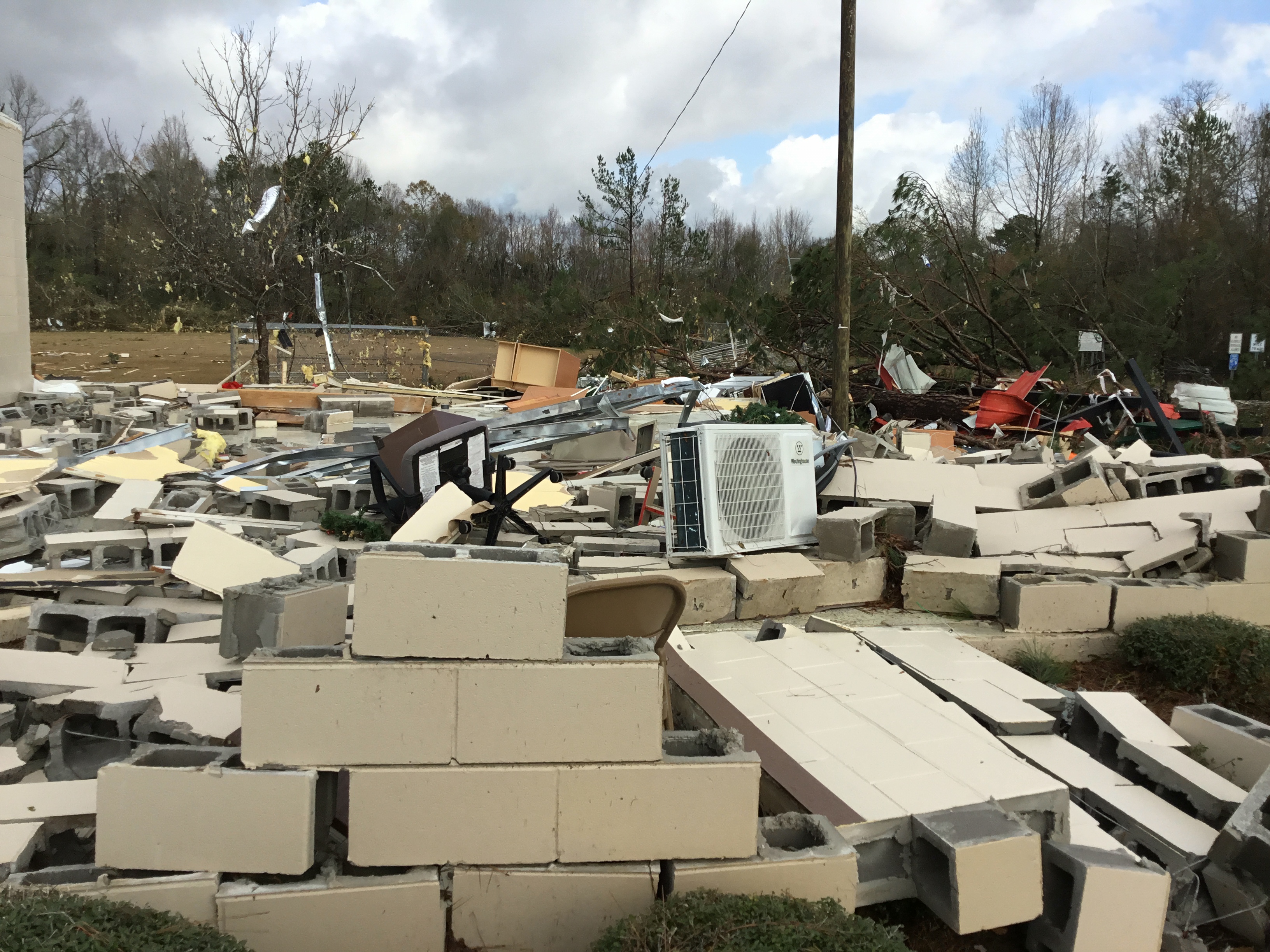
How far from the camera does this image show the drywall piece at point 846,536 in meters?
5.76

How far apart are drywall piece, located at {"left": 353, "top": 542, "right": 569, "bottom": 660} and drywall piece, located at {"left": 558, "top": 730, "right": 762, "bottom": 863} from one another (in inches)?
17.0

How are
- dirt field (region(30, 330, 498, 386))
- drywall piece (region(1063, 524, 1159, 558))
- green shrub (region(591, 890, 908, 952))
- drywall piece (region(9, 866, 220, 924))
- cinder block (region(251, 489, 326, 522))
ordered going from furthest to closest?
dirt field (region(30, 330, 498, 386)) → cinder block (region(251, 489, 326, 522)) → drywall piece (region(1063, 524, 1159, 558)) → drywall piece (region(9, 866, 220, 924)) → green shrub (region(591, 890, 908, 952))

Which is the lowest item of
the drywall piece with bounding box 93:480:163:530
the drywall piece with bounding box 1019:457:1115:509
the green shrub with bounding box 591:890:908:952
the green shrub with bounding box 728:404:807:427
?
the green shrub with bounding box 591:890:908:952

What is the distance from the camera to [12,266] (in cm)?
1290

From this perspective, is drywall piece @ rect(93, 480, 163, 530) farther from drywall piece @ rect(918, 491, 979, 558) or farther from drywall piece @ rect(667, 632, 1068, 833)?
drywall piece @ rect(918, 491, 979, 558)

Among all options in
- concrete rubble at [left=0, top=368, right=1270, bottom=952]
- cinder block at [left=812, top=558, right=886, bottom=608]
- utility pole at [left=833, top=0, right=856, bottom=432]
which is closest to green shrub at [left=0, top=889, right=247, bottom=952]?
concrete rubble at [left=0, top=368, right=1270, bottom=952]

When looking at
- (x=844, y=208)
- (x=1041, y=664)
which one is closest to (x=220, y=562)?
(x=1041, y=664)

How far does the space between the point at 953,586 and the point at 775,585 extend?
4.07ft

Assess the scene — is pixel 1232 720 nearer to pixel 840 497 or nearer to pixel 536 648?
pixel 840 497

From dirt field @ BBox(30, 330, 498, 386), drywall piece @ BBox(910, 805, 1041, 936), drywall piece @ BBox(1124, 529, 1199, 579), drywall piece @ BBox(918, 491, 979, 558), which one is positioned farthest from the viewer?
dirt field @ BBox(30, 330, 498, 386)

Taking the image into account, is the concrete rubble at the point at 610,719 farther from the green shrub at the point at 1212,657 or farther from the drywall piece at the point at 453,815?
the green shrub at the point at 1212,657

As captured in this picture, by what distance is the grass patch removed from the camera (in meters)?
5.07

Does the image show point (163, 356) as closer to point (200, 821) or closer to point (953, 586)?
point (953, 586)

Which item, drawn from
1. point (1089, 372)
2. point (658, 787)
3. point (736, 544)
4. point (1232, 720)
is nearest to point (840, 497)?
point (736, 544)
